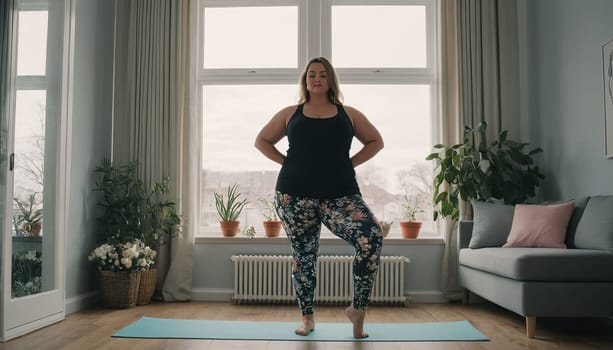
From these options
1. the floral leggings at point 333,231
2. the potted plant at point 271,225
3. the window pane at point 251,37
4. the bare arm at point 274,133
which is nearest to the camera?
the floral leggings at point 333,231

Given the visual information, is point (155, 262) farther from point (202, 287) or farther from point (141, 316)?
point (141, 316)

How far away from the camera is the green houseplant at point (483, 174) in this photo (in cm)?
415

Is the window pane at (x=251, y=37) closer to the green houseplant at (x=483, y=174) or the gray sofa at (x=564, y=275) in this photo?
the green houseplant at (x=483, y=174)

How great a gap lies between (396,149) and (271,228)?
1.23 metres

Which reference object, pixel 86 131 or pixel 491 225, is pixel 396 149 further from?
pixel 86 131

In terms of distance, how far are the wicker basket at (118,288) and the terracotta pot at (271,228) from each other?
106 cm

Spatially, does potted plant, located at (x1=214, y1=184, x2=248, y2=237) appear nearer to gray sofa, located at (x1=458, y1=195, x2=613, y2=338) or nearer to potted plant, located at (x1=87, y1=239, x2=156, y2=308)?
potted plant, located at (x1=87, y1=239, x2=156, y2=308)

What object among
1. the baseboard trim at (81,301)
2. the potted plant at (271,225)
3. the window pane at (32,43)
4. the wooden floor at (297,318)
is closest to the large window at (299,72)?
the potted plant at (271,225)

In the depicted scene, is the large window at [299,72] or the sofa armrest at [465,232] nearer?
the sofa armrest at [465,232]

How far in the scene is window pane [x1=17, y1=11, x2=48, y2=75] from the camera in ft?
10.4

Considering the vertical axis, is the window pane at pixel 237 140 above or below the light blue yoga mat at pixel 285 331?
above

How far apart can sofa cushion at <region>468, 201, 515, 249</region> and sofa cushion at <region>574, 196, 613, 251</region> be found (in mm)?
514

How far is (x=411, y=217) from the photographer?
4.60m

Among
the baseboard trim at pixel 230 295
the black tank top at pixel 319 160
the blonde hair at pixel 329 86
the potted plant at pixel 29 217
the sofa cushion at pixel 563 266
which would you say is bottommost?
the baseboard trim at pixel 230 295
